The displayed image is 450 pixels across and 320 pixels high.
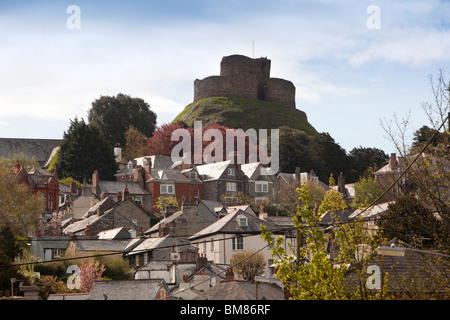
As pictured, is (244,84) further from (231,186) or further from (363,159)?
(231,186)

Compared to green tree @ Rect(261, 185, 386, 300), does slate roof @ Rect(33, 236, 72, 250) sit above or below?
below

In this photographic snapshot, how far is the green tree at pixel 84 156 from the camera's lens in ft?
330

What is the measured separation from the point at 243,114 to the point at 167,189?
2386 inches

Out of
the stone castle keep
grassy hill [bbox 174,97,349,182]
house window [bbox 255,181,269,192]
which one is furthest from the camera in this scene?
the stone castle keep

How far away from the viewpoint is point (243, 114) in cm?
14975

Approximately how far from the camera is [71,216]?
86500mm

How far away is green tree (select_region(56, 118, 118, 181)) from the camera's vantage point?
101 m

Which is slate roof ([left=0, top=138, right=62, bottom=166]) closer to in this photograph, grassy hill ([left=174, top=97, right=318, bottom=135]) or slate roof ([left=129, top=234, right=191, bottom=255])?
grassy hill ([left=174, top=97, right=318, bottom=135])

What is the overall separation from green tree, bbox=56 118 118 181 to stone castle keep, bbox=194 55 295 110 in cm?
5923

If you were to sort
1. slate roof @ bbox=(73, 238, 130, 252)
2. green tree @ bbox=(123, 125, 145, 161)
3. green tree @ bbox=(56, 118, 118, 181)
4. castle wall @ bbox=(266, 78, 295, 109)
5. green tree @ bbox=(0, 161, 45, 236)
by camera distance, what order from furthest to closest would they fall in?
castle wall @ bbox=(266, 78, 295, 109) < green tree @ bbox=(123, 125, 145, 161) < green tree @ bbox=(56, 118, 118, 181) < green tree @ bbox=(0, 161, 45, 236) < slate roof @ bbox=(73, 238, 130, 252)

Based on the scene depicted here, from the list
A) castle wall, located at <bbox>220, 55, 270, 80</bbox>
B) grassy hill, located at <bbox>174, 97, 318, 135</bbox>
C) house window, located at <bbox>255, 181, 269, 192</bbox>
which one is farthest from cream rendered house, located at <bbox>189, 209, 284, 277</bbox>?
castle wall, located at <bbox>220, 55, 270, 80</bbox>

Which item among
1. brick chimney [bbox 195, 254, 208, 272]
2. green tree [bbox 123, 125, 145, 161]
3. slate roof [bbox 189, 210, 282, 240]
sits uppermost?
green tree [bbox 123, 125, 145, 161]

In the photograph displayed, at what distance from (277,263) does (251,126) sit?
12663cm
